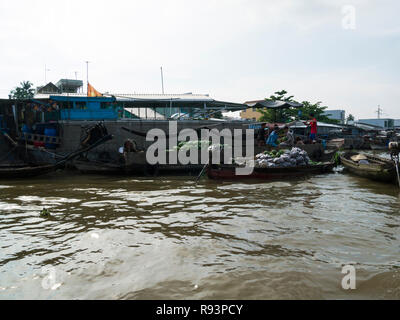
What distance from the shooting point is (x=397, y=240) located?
5383 millimetres

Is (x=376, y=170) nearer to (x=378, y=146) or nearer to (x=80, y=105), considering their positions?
(x=80, y=105)

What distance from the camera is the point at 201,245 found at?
5.23 metres

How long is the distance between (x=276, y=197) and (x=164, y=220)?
3853mm

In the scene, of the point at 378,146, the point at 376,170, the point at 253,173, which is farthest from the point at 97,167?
the point at 378,146

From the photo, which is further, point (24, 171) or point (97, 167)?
point (97, 167)

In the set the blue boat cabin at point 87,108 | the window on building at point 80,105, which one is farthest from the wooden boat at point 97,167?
the window on building at point 80,105

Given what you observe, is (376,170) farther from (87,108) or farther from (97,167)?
(87,108)

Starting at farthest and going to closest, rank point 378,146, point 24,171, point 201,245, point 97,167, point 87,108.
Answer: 1. point 378,146
2. point 87,108
3. point 97,167
4. point 24,171
5. point 201,245

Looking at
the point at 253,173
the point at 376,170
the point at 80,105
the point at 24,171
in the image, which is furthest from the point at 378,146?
the point at 24,171

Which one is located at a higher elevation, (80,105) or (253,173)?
(80,105)

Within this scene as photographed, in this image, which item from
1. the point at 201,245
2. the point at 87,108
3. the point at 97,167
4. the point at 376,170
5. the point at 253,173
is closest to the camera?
the point at 201,245

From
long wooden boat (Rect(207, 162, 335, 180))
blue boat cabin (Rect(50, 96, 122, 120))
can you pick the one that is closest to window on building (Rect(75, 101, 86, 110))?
blue boat cabin (Rect(50, 96, 122, 120))

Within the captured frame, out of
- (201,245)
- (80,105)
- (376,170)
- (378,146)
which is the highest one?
(80,105)

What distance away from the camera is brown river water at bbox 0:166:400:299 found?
383 centimetres
